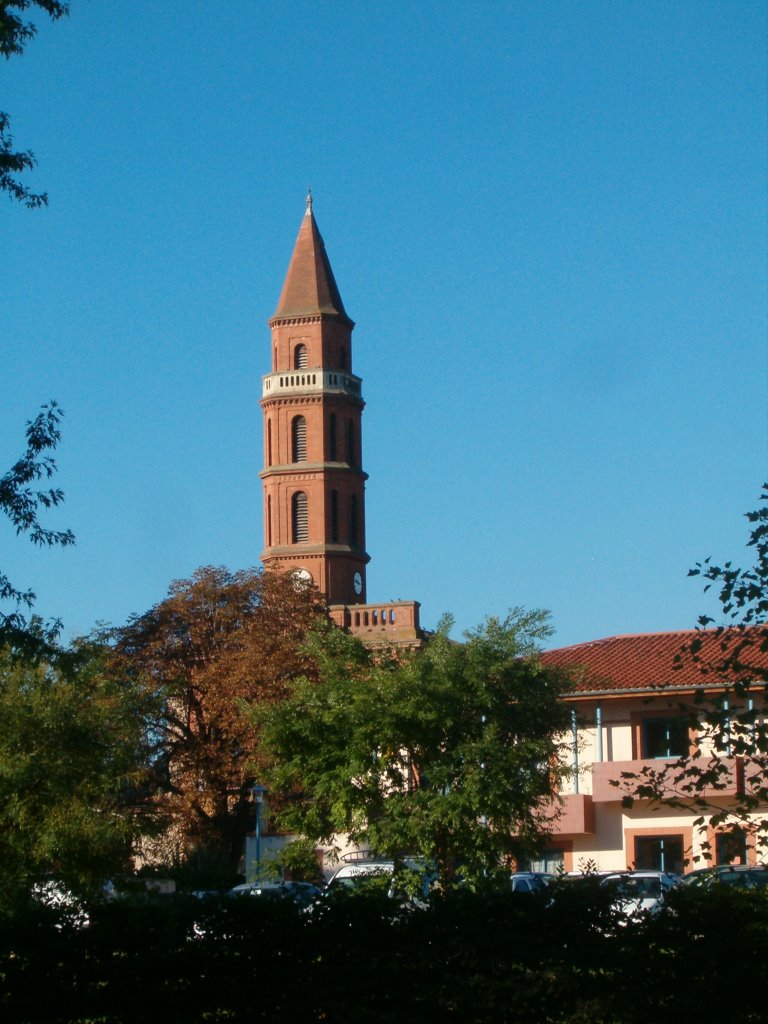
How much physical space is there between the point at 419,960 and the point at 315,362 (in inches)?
2742

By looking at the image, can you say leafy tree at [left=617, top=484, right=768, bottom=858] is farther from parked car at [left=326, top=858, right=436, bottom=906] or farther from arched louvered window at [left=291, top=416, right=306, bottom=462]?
arched louvered window at [left=291, top=416, right=306, bottom=462]

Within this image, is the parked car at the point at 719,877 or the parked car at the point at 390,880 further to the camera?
the parked car at the point at 390,880

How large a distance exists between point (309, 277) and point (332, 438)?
31.0ft

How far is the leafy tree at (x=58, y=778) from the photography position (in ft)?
81.7

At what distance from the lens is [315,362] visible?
80312 mm

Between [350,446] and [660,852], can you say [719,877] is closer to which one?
[660,852]

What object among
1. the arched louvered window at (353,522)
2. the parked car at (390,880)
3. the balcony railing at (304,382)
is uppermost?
the balcony railing at (304,382)

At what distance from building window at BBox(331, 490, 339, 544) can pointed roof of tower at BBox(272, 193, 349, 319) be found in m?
10.1

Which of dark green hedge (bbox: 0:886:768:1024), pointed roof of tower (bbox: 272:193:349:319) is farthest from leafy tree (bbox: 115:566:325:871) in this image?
dark green hedge (bbox: 0:886:768:1024)

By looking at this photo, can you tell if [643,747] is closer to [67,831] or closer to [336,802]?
[336,802]

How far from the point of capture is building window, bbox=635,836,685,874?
1463 inches

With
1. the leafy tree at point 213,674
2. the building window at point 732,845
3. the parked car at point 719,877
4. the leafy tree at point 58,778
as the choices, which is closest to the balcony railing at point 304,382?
the leafy tree at point 213,674

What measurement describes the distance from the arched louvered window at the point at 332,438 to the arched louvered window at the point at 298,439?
135cm

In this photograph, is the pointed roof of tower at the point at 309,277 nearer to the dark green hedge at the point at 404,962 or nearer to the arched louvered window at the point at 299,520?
the arched louvered window at the point at 299,520
